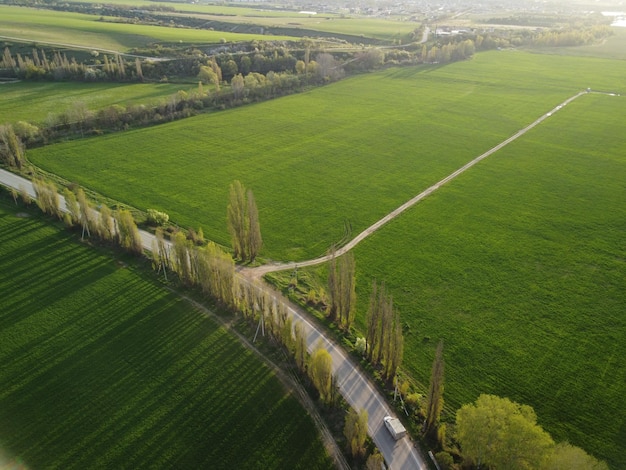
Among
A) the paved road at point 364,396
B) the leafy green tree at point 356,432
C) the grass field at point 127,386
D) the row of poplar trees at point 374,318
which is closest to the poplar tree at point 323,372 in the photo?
the paved road at point 364,396

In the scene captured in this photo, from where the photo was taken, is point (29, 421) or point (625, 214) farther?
point (625, 214)

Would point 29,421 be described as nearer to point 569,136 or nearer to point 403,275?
point 403,275

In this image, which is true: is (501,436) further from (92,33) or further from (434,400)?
(92,33)

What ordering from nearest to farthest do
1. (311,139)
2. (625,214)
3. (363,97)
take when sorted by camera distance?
(625,214) → (311,139) → (363,97)

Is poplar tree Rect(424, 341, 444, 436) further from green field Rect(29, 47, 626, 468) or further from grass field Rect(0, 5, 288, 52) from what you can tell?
grass field Rect(0, 5, 288, 52)

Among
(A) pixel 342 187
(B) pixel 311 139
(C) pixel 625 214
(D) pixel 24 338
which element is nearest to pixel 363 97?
(B) pixel 311 139

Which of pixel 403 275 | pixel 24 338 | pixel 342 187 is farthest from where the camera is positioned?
pixel 342 187
